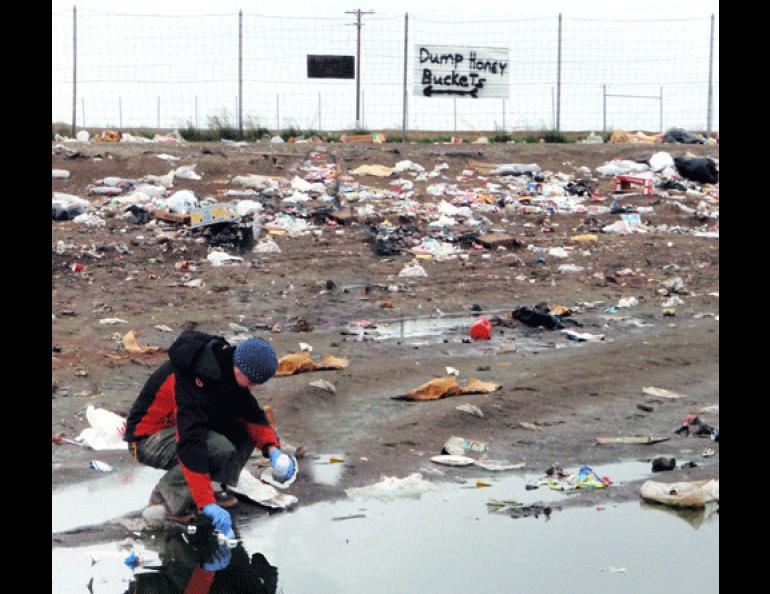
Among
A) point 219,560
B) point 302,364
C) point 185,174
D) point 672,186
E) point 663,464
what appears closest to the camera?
point 219,560

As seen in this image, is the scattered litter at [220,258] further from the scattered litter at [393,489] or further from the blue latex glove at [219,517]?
the blue latex glove at [219,517]

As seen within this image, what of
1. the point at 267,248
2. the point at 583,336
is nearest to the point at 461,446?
the point at 583,336

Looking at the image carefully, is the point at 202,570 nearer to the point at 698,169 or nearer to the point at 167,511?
the point at 167,511

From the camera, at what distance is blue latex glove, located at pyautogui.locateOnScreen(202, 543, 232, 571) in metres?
5.10

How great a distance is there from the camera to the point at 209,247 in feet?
40.6

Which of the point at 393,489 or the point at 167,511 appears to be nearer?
the point at 167,511

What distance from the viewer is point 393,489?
244 inches

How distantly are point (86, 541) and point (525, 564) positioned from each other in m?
1.88

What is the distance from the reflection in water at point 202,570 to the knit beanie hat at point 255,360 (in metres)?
0.74

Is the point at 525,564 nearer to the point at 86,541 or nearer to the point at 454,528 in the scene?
the point at 454,528

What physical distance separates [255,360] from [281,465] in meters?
0.60

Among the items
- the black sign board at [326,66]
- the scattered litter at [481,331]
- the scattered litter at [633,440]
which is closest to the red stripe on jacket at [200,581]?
the scattered litter at [633,440]

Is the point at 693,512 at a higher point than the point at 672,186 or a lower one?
lower
